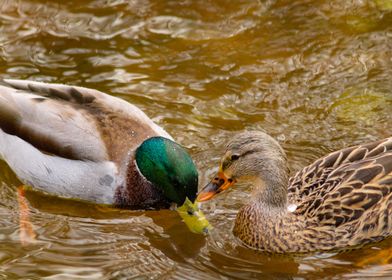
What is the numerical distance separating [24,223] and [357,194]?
8.75ft

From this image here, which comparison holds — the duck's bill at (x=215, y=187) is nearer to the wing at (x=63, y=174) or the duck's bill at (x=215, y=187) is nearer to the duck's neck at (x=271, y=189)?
→ the duck's neck at (x=271, y=189)

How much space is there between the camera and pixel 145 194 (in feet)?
24.8

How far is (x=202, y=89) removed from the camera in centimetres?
886

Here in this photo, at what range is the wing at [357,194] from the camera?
6.83 metres

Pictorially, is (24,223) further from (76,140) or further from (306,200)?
(306,200)

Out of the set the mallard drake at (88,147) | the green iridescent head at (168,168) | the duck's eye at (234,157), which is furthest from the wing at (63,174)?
the duck's eye at (234,157)

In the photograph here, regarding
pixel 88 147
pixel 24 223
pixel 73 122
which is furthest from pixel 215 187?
pixel 24 223

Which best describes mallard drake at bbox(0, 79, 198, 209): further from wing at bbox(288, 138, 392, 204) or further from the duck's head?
wing at bbox(288, 138, 392, 204)

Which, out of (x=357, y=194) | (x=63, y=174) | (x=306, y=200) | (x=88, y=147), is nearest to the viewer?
(x=357, y=194)

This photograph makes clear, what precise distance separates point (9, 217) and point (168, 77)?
2427 millimetres

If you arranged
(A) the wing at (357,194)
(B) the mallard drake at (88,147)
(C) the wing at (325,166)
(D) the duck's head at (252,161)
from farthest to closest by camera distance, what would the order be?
(B) the mallard drake at (88,147)
(C) the wing at (325,166)
(A) the wing at (357,194)
(D) the duck's head at (252,161)

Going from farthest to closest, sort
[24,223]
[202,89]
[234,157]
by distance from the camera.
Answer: [202,89] → [24,223] → [234,157]

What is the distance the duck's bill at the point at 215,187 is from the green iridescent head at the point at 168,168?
0.72 ft

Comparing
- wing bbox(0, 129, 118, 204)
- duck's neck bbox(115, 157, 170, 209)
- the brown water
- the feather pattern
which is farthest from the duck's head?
wing bbox(0, 129, 118, 204)
